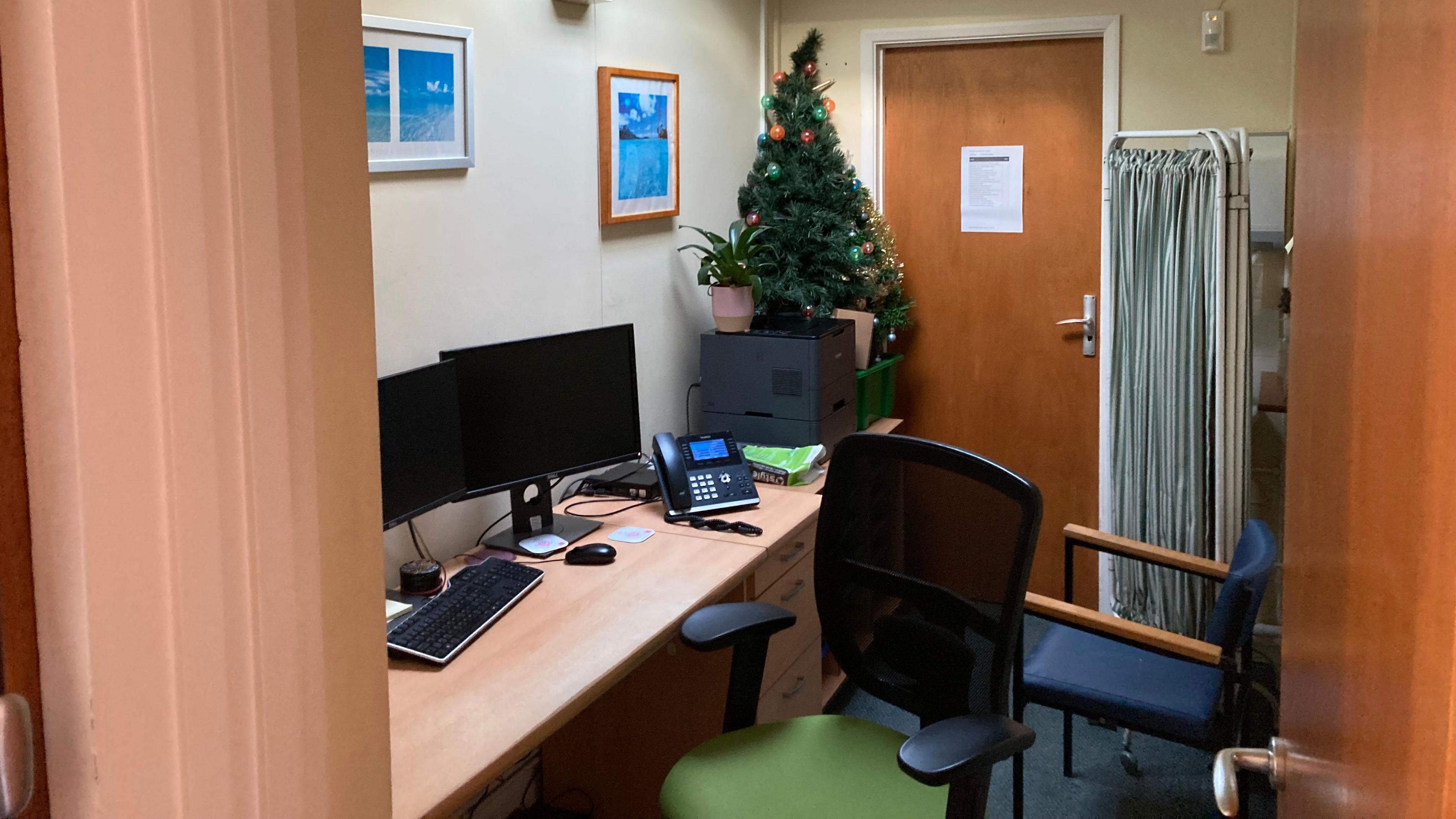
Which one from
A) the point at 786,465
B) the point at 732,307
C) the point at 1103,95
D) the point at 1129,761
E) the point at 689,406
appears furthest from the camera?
the point at 1103,95

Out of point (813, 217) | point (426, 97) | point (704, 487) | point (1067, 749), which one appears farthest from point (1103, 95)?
point (426, 97)

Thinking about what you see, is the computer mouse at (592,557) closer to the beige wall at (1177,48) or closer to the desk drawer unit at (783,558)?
the desk drawer unit at (783,558)

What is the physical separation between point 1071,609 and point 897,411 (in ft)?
5.93

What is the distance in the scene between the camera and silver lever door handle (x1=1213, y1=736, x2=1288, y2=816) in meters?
1.13

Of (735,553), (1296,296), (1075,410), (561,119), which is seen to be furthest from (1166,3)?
(1296,296)

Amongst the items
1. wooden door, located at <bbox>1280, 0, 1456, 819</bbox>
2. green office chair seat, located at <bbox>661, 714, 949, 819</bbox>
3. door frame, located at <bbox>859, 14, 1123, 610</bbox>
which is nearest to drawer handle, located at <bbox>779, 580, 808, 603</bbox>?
green office chair seat, located at <bbox>661, 714, 949, 819</bbox>

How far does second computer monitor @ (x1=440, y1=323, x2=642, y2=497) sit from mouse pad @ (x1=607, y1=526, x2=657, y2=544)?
0.54ft

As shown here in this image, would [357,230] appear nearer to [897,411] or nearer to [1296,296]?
[1296,296]

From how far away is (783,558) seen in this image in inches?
114

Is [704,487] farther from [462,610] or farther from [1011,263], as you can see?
[1011,263]

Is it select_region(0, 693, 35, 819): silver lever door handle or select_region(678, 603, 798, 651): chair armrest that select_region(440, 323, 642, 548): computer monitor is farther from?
select_region(0, 693, 35, 819): silver lever door handle

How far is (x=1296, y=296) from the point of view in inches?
44.9

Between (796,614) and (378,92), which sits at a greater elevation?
(378,92)

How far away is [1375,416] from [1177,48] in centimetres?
332
